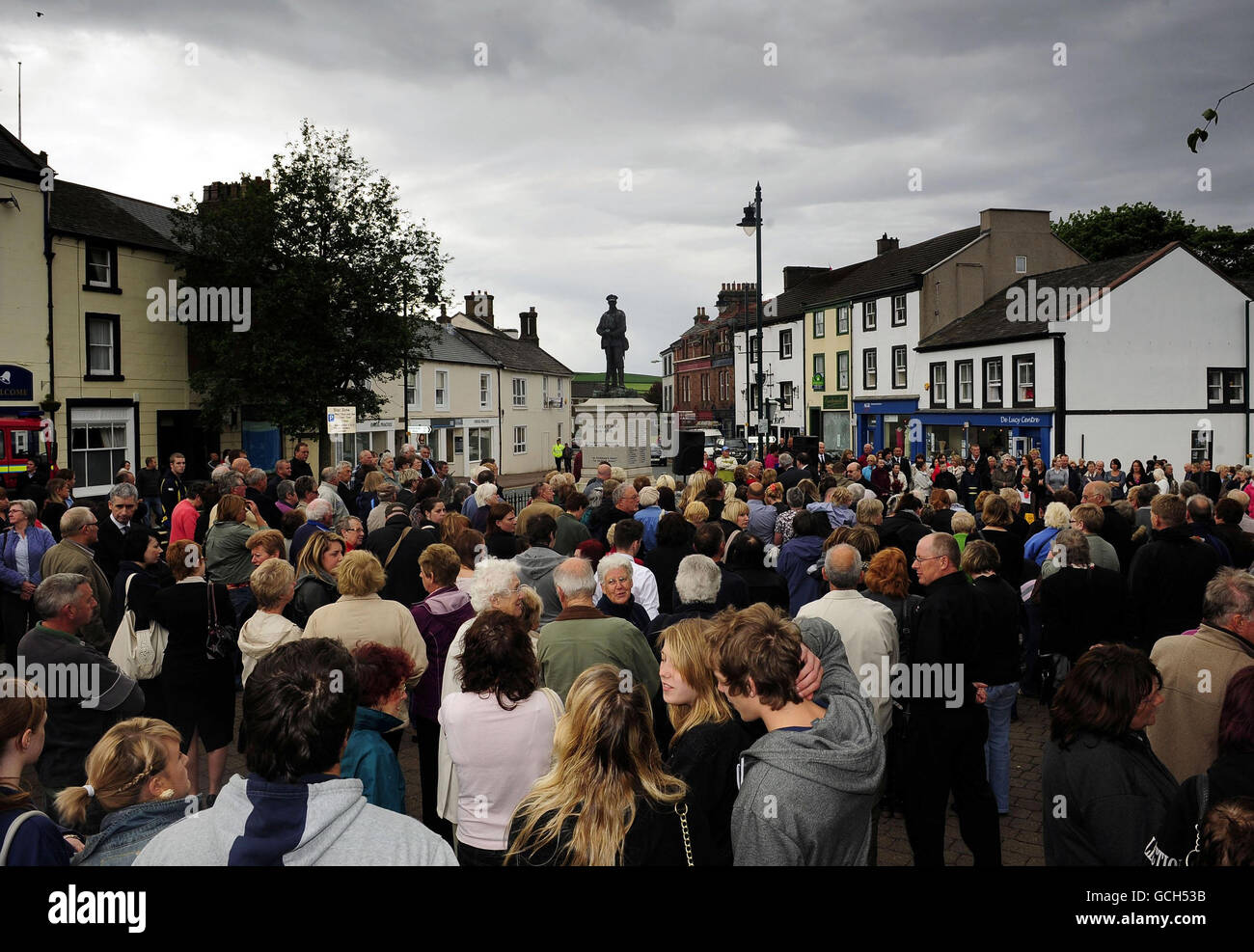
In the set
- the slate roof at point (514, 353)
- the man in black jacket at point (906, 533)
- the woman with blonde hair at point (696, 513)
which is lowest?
the man in black jacket at point (906, 533)

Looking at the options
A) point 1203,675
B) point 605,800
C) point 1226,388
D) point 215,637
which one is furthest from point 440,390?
point 605,800

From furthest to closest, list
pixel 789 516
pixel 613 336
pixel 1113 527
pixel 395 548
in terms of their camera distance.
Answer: pixel 613 336, pixel 789 516, pixel 1113 527, pixel 395 548

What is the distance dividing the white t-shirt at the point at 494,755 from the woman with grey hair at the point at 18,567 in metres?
6.53

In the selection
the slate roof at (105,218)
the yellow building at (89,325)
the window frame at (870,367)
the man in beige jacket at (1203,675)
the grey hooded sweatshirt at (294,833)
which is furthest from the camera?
the window frame at (870,367)

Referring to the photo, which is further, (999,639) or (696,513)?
(696,513)

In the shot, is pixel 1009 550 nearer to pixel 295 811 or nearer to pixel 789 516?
pixel 789 516

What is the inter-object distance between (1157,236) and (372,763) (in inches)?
2285

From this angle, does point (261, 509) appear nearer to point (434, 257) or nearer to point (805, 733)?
point (805, 733)

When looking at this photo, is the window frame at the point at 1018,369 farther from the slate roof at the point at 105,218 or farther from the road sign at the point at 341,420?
the slate roof at the point at 105,218

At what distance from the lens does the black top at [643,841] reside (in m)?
2.65

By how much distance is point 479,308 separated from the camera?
6278cm

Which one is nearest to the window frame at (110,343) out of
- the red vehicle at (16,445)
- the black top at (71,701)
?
the red vehicle at (16,445)

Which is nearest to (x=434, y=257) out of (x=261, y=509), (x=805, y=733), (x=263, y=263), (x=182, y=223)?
(x=263, y=263)

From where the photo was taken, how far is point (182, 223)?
28.2 m
